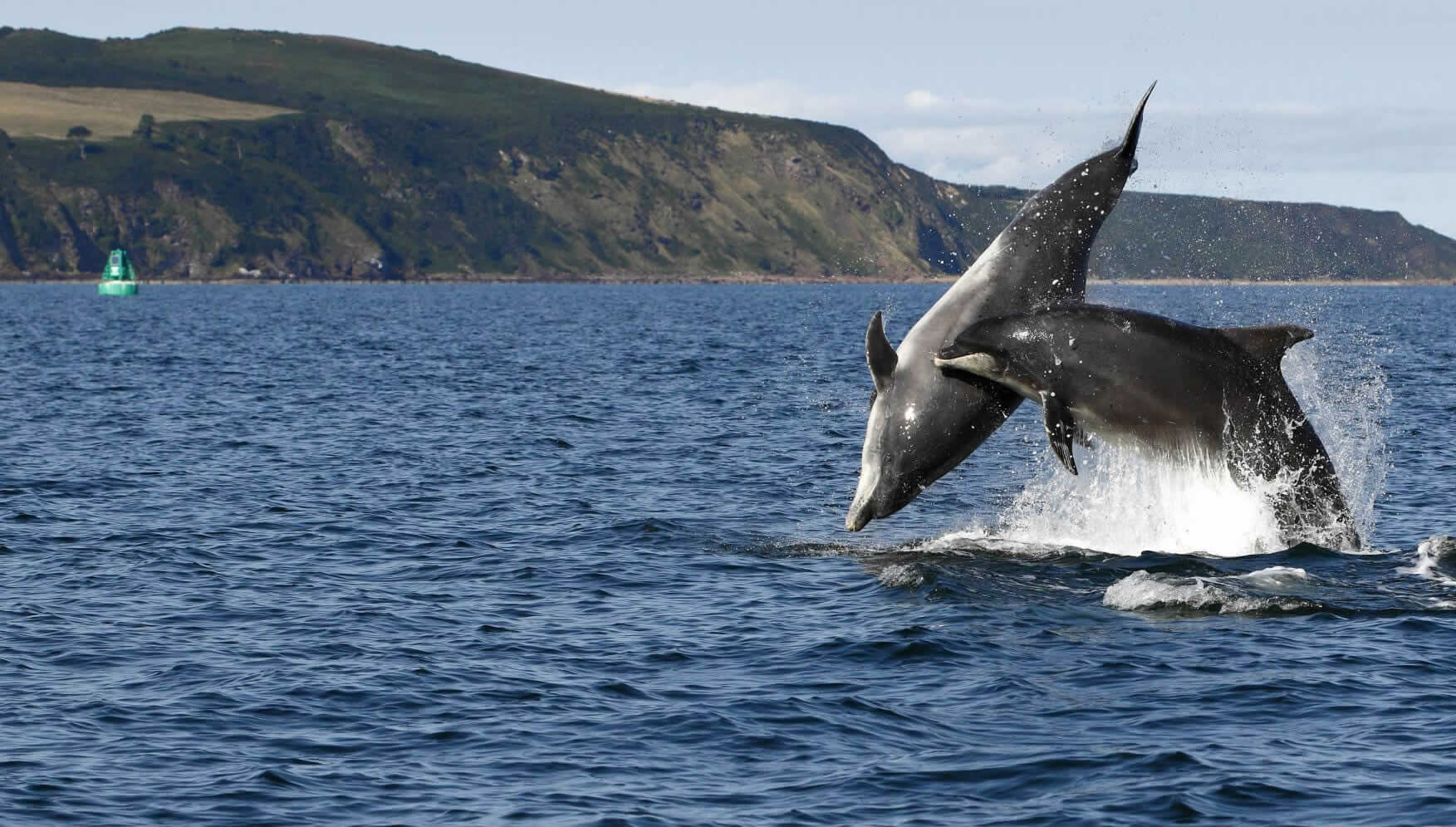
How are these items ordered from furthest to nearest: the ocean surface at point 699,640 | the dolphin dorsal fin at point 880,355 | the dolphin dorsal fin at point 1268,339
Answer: the dolphin dorsal fin at point 880,355, the dolphin dorsal fin at point 1268,339, the ocean surface at point 699,640

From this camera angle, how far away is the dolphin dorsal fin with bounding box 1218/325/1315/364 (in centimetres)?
2325

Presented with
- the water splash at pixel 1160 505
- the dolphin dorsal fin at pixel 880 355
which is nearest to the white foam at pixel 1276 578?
the water splash at pixel 1160 505

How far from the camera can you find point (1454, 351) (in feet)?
304

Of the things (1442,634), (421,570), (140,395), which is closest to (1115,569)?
(1442,634)

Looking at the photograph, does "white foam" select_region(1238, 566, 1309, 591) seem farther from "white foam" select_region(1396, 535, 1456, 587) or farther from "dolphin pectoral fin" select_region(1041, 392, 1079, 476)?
"dolphin pectoral fin" select_region(1041, 392, 1079, 476)

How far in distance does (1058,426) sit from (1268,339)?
3.38 meters

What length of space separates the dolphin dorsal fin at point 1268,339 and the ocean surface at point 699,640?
2.51 meters

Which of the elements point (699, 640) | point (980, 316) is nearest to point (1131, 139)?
point (980, 316)

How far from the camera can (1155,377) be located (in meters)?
23.1

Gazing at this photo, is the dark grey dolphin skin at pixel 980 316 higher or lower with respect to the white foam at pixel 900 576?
higher

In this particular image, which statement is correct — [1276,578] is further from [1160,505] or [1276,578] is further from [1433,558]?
[1160,505]

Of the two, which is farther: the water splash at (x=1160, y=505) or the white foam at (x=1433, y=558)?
the water splash at (x=1160, y=505)

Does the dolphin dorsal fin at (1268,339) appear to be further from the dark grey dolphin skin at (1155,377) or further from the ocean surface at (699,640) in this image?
the ocean surface at (699,640)

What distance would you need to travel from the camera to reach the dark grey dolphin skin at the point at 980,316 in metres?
23.9
